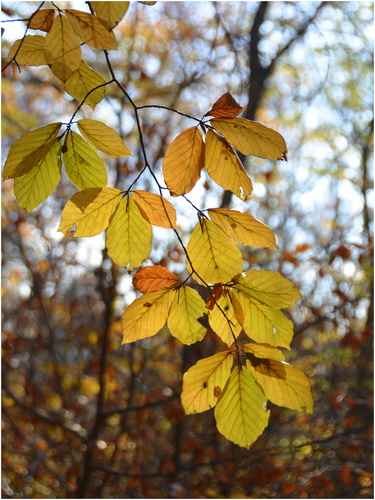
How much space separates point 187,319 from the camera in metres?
0.55

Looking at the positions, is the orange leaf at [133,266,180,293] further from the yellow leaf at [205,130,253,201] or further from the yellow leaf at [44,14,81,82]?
the yellow leaf at [44,14,81,82]

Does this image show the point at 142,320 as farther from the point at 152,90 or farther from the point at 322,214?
the point at 322,214

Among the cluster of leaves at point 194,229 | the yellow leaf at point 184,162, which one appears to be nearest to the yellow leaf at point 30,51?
the cluster of leaves at point 194,229

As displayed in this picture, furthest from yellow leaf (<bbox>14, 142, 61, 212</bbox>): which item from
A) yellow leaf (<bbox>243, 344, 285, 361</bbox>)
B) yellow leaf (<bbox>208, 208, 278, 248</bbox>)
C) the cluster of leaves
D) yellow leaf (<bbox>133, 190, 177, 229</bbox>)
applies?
yellow leaf (<bbox>243, 344, 285, 361</bbox>)

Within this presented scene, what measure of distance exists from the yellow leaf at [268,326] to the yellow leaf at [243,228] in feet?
0.25

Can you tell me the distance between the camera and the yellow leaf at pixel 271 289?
519mm

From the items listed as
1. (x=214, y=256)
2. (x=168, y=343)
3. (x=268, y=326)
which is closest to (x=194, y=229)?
(x=214, y=256)

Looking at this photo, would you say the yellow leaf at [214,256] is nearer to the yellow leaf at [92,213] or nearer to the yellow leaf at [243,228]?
the yellow leaf at [243,228]

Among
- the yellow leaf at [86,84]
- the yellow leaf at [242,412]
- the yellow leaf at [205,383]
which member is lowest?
the yellow leaf at [242,412]

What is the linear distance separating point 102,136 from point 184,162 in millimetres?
119

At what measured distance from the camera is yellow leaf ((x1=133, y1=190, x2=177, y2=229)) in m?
0.57

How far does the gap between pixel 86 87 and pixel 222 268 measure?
0.32 metres

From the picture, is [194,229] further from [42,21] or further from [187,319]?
[42,21]

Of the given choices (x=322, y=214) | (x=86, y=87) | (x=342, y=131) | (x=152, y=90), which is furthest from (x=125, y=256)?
(x=322, y=214)
